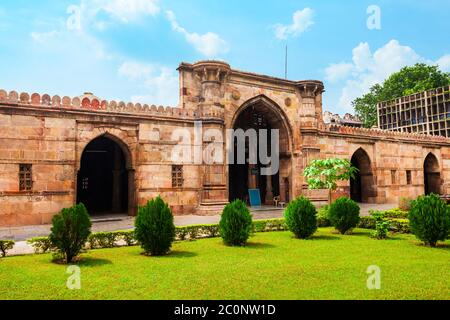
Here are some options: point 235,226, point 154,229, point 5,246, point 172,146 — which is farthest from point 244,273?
point 172,146

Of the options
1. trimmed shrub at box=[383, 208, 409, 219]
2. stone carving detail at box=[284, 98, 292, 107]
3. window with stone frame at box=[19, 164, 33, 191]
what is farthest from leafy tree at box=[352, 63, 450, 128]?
window with stone frame at box=[19, 164, 33, 191]

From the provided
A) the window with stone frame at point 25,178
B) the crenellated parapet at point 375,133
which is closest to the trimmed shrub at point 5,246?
the window with stone frame at point 25,178

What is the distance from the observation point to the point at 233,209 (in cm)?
1066

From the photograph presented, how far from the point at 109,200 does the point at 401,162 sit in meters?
20.7

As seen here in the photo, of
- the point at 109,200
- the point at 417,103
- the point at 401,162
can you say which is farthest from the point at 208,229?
the point at 417,103

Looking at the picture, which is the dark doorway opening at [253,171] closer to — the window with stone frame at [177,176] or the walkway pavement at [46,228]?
the walkway pavement at [46,228]

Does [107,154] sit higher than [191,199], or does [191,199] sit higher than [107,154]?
[107,154]

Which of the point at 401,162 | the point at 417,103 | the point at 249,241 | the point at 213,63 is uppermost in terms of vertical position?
the point at 417,103

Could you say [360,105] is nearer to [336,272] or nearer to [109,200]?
[109,200]

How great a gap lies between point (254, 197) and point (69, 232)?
50.3 feet

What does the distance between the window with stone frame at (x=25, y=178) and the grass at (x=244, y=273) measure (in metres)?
6.44

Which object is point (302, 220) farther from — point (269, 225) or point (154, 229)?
point (154, 229)

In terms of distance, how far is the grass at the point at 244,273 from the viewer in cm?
577

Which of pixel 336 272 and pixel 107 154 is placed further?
pixel 107 154
